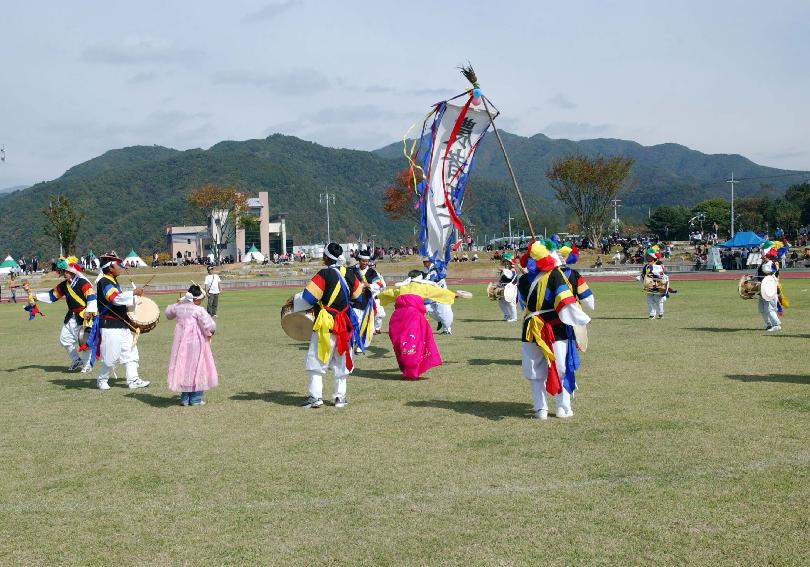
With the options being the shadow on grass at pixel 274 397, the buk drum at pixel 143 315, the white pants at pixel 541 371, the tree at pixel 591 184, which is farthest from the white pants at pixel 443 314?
the tree at pixel 591 184

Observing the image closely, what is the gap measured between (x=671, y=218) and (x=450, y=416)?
117 m

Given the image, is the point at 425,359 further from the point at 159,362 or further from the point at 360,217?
the point at 360,217

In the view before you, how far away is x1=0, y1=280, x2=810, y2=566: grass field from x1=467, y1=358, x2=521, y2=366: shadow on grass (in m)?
0.27

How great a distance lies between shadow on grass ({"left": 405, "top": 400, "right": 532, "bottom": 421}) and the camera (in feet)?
29.5

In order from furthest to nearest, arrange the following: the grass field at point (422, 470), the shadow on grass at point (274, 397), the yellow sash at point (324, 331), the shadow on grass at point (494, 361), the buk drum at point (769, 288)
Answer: the buk drum at point (769, 288), the shadow on grass at point (494, 361), the shadow on grass at point (274, 397), the yellow sash at point (324, 331), the grass field at point (422, 470)

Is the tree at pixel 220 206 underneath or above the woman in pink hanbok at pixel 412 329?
above

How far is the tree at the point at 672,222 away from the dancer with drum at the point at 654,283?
3623 inches

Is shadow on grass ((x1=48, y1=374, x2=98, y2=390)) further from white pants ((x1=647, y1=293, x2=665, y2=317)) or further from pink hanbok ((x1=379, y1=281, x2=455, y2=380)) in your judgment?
white pants ((x1=647, y1=293, x2=665, y2=317))

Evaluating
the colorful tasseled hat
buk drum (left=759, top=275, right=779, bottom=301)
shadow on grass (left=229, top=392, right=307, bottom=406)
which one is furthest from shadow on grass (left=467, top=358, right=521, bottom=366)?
buk drum (left=759, top=275, right=779, bottom=301)

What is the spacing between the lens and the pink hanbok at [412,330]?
1169 centimetres

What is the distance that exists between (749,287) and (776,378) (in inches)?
255

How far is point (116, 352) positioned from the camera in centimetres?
1162

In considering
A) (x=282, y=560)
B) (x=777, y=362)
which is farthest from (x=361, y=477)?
(x=777, y=362)

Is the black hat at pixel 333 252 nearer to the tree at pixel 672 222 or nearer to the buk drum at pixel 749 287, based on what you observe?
the buk drum at pixel 749 287
